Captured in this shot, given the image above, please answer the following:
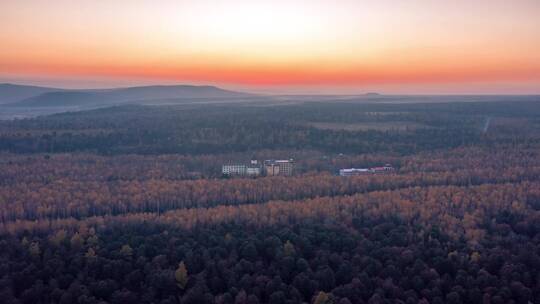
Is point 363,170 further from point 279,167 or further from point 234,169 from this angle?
point 234,169

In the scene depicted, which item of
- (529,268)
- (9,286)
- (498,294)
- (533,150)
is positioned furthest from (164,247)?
(533,150)

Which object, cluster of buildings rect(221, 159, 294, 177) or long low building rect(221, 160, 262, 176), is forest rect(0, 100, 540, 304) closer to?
cluster of buildings rect(221, 159, 294, 177)

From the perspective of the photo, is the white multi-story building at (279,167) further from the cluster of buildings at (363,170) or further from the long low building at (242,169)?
the cluster of buildings at (363,170)

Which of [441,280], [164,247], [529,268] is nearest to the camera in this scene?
[441,280]

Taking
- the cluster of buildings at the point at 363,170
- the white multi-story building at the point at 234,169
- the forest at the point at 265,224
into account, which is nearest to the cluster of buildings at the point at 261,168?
the white multi-story building at the point at 234,169

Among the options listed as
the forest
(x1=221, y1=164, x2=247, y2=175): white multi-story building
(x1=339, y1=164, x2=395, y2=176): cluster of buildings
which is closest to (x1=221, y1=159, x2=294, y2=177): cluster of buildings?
(x1=221, y1=164, x2=247, y2=175): white multi-story building

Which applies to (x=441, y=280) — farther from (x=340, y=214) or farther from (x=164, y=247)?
(x=164, y=247)
